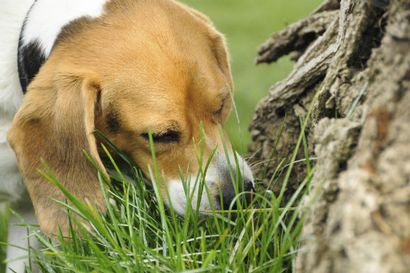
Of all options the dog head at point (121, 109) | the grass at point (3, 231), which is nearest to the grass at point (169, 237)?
the dog head at point (121, 109)

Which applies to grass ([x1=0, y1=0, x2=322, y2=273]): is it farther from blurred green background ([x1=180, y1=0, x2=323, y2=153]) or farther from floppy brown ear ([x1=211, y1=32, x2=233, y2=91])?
blurred green background ([x1=180, y1=0, x2=323, y2=153])

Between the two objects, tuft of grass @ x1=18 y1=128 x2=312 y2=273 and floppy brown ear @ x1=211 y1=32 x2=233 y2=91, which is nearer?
tuft of grass @ x1=18 y1=128 x2=312 y2=273

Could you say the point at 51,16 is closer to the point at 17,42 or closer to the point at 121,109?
the point at 17,42

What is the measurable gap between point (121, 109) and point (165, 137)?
25 centimetres

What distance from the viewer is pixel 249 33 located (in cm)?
767

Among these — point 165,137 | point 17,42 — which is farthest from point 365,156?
point 17,42

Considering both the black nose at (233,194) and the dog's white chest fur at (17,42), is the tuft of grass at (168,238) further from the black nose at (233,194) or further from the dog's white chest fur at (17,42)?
the dog's white chest fur at (17,42)

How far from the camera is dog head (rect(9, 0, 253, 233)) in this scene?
2918mm

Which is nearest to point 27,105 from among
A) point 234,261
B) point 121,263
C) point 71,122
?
point 71,122

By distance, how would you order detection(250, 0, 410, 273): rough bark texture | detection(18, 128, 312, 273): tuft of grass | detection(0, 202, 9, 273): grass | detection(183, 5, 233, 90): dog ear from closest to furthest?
1. detection(250, 0, 410, 273): rough bark texture
2. detection(18, 128, 312, 273): tuft of grass
3. detection(183, 5, 233, 90): dog ear
4. detection(0, 202, 9, 273): grass

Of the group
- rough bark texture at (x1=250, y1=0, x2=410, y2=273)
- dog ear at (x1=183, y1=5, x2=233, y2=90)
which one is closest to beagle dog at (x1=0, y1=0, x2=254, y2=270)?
dog ear at (x1=183, y1=5, x2=233, y2=90)

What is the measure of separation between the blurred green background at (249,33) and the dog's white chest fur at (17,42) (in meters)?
2.22

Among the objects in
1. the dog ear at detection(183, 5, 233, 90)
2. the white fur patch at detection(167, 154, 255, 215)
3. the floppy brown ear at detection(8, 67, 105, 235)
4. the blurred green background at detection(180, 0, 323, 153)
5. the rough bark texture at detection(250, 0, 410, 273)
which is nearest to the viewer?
the rough bark texture at detection(250, 0, 410, 273)

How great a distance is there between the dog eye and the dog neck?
2.16 ft
